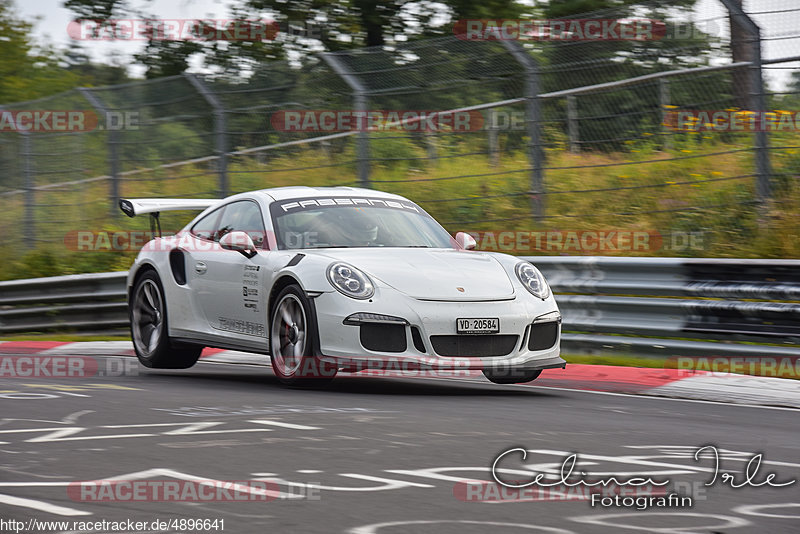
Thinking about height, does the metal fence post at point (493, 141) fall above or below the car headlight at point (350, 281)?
above

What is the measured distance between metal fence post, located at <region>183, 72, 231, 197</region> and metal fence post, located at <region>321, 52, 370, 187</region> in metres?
1.77

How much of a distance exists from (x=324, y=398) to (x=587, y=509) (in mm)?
3221

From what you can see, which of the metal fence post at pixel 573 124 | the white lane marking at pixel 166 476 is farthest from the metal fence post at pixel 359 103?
the white lane marking at pixel 166 476

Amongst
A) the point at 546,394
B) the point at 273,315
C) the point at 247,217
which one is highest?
the point at 247,217

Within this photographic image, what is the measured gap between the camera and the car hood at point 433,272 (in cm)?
734

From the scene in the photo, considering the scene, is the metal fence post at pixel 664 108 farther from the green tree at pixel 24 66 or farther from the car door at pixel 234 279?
the green tree at pixel 24 66

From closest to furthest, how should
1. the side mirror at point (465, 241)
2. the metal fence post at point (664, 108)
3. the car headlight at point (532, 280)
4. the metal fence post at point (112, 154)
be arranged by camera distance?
the car headlight at point (532, 280)
the side mirror at point (465, 241)
the metal fence post at point (664, 108)
the metal fence post at point (112, 154)

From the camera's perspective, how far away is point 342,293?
7.29m

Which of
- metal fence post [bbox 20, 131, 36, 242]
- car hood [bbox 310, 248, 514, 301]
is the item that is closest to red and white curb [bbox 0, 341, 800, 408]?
car hood [bbox 310, 248, 514, 301]

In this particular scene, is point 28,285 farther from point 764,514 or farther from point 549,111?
point 764,514

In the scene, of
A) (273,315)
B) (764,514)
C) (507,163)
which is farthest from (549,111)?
(764,514)

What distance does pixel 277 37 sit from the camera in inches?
990

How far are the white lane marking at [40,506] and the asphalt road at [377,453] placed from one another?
1 cm

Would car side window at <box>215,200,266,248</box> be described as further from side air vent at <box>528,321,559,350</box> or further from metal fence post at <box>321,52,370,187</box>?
metal fence post at <box>321,52,370,187</box>
